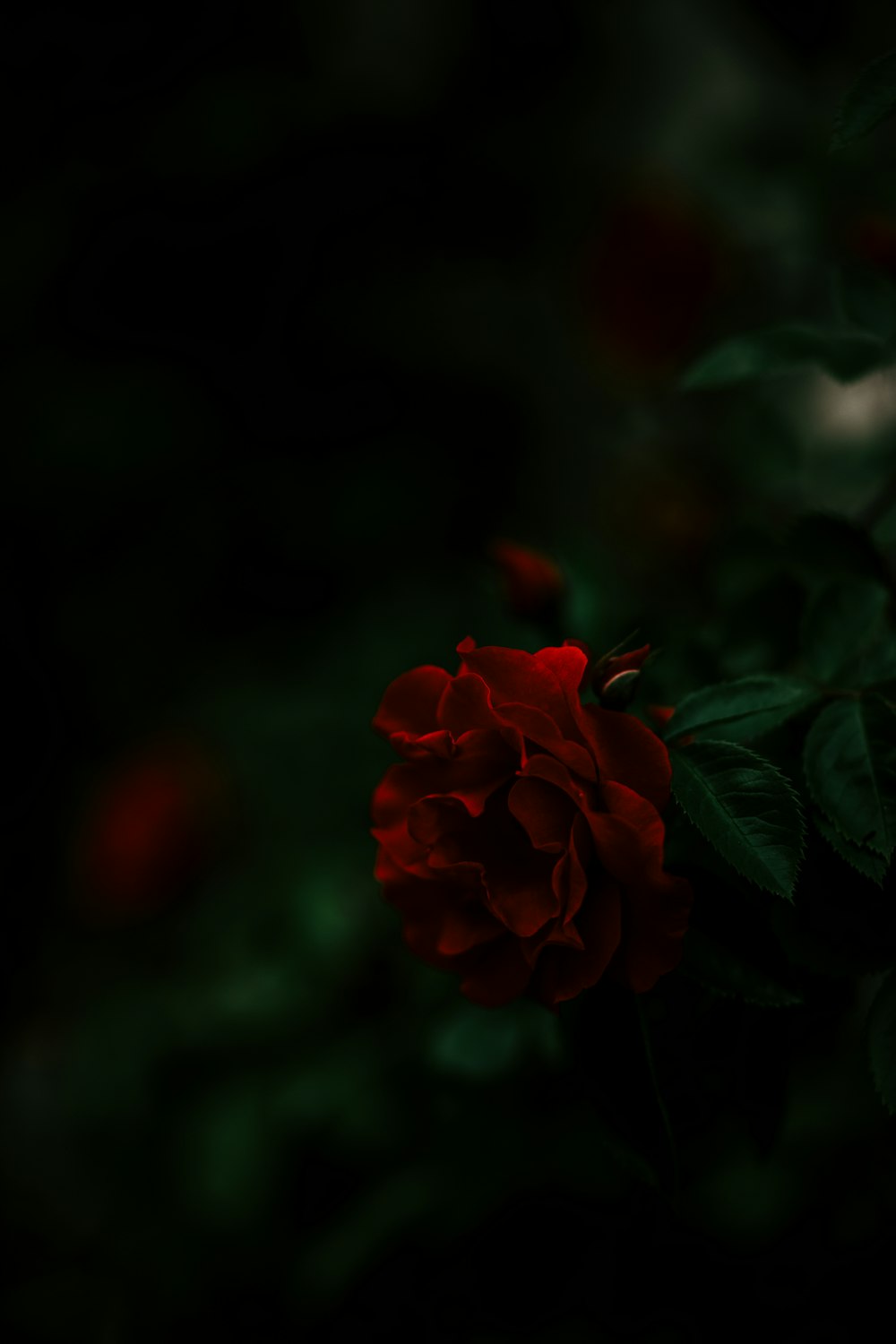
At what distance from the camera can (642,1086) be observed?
18.9 inches

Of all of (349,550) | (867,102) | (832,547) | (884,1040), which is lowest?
(349,550)

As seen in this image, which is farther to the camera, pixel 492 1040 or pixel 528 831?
pixel 492 1040

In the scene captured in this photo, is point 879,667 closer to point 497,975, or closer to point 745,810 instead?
point 745,810

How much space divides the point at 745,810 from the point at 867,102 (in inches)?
13.5

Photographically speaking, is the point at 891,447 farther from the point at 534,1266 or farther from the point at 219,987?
the point at 219,987

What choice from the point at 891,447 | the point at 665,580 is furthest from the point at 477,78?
the point at 891,447

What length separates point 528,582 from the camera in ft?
2.42

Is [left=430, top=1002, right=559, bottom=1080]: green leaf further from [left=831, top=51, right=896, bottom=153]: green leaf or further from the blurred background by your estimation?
[left=831, top=51, right=896, bottom=153]: green leaf

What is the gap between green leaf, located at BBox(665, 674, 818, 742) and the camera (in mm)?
504

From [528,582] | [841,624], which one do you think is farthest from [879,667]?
[528,582]

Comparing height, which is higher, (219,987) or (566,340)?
(566,340)

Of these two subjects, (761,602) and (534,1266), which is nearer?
(761,602)

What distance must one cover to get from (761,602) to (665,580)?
702mm

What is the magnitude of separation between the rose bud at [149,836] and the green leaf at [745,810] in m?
1.33
